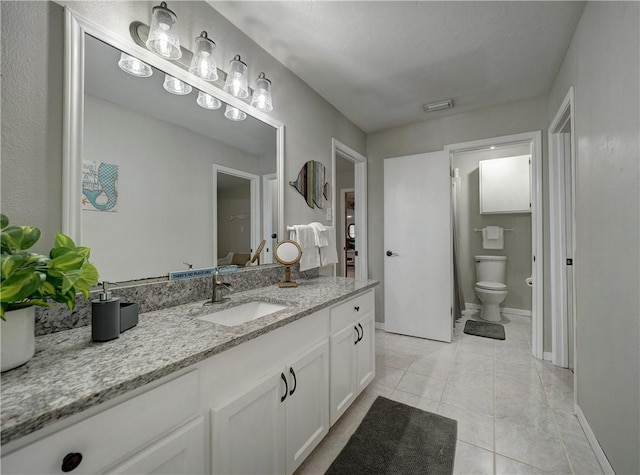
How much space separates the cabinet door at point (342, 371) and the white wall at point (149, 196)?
864 millimetres

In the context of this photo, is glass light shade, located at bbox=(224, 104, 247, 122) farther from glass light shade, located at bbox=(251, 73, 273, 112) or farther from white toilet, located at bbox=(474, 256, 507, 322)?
white toilet, located at bbox=(474, 256, 507, 322)

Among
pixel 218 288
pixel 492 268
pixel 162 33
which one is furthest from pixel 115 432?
pixel 492 268

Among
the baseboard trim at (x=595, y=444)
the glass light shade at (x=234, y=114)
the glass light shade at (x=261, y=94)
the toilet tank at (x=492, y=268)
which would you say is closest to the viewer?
the baseboard trim at (x=595, y=444)

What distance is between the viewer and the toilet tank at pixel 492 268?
151 inches

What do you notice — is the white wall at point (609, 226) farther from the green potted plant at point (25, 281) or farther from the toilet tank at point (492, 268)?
the toilet tank at point (492, 268)

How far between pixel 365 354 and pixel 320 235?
0.94 meters

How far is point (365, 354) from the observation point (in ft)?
6.19

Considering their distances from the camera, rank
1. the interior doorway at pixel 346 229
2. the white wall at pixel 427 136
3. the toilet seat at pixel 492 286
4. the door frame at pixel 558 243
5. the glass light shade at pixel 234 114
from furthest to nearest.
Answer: the interior doorway at pixel 346 229, the toilet seat at pixel 492 286, the white wall at pixel 427 136, the door frame at pixel 558 243, the glass light shade at pixel 234 114

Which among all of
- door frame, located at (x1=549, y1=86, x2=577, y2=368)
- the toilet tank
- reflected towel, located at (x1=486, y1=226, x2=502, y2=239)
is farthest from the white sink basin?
reflected towel, located at (x1=486, y1=226, x2=502, y2=239)

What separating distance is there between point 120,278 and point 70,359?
450mm

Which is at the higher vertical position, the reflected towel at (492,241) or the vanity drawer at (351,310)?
the reflected towel at (492,241)

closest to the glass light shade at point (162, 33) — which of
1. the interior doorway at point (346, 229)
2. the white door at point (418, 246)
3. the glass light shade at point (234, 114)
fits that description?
the glass light shade at point (234, 114)

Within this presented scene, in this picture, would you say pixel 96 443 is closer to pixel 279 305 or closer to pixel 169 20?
pixel 279 305

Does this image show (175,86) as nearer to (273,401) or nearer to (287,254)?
(287,254)
